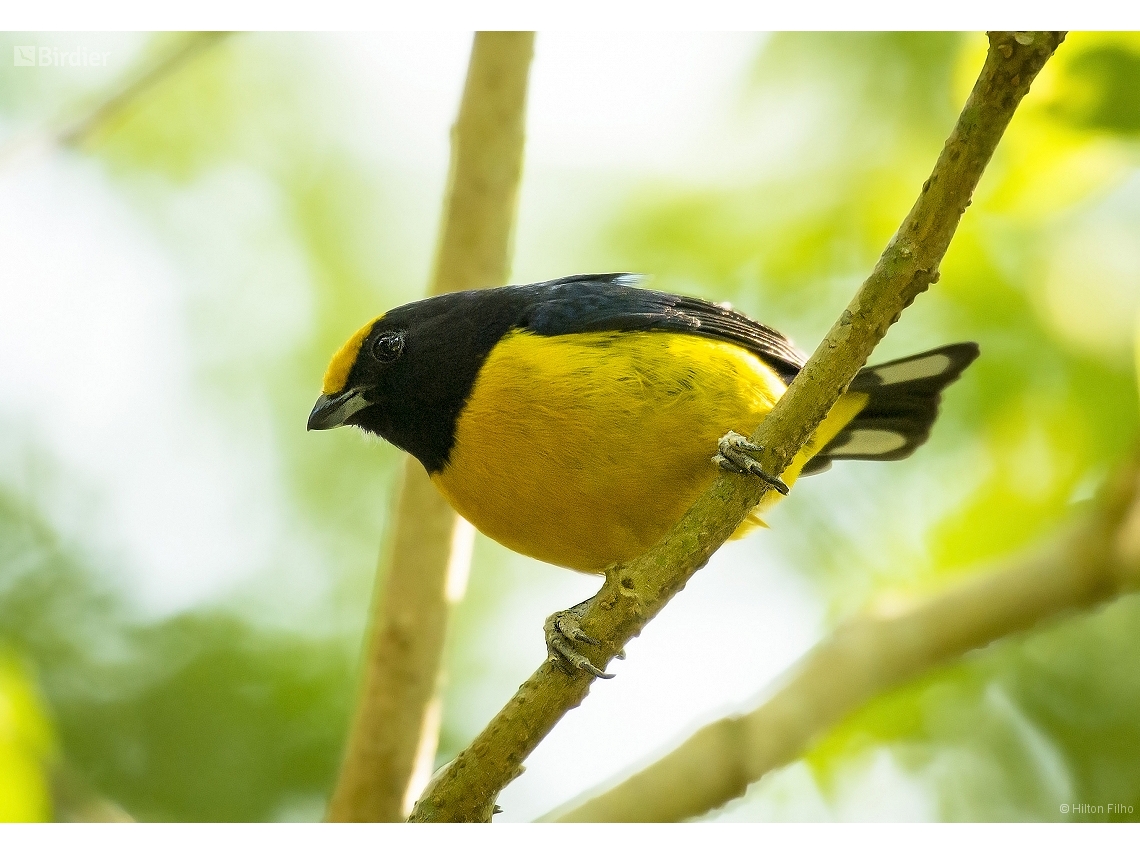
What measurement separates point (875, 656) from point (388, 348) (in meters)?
1.89

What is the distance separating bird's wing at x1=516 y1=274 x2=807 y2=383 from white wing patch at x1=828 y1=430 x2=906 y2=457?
542 millimetres

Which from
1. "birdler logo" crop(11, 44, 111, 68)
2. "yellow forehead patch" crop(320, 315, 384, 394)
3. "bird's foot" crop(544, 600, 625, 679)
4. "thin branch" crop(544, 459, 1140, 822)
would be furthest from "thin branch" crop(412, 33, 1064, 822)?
"birdler logo" crop(11, 44, 111, 68)

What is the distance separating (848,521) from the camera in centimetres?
465

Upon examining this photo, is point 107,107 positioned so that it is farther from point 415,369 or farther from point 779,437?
point 779,437

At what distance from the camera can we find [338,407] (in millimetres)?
3727

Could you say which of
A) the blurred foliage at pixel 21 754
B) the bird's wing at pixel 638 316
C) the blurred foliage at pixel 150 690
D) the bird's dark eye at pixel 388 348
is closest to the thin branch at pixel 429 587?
the blurred foliage at pixel 150 690

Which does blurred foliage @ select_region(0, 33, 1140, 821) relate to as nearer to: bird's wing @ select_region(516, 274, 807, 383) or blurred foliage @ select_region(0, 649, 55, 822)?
blurred foliage @ select_region(0, 649, 55, 822)

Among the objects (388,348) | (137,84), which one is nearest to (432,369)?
(388,348)

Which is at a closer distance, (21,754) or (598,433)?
(598,433)

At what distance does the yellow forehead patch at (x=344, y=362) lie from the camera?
374 centimetres

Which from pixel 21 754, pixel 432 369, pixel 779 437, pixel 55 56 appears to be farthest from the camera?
pixel 55 56

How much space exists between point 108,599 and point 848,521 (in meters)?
2.86

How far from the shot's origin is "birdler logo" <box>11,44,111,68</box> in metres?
3.90
